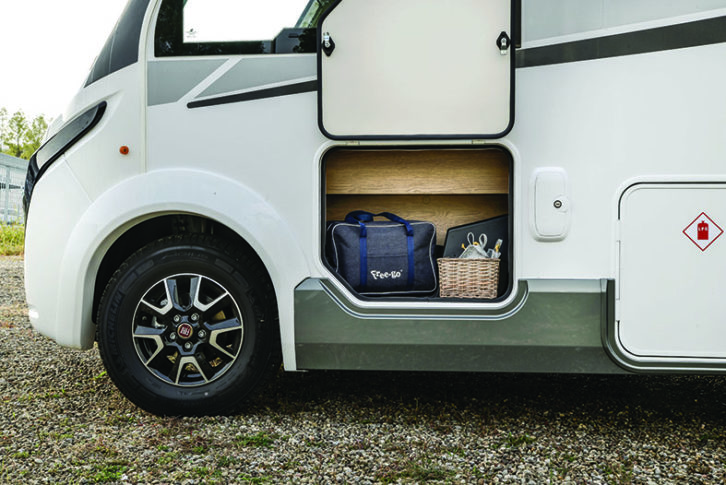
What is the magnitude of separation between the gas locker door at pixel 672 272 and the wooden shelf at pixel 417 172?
29.8 inches

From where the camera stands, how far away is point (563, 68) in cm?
278

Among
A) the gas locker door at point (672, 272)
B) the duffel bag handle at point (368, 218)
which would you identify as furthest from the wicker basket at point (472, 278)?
the gas locker door at point (672, 272)

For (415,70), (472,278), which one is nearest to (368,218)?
(472,278)

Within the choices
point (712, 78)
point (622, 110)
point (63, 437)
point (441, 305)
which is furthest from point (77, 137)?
point (712, 78)

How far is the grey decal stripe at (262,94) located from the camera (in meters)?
2.88

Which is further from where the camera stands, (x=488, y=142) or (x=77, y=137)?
(x=77, y=137)

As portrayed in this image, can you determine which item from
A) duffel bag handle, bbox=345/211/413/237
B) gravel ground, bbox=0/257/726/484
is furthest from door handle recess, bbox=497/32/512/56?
gravel ground, bbox=0/257/726/484

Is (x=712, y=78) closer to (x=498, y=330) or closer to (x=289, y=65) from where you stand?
(x=498, y=330)

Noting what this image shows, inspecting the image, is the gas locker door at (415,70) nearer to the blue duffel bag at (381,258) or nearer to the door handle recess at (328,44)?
the door handle recess at (328,44)

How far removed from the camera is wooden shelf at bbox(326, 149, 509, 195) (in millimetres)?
3299

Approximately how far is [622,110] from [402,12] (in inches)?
42.0

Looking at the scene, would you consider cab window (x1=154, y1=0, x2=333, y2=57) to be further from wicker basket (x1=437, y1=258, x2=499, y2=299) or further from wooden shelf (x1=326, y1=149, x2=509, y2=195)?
wicker basket (x1=437, y1=258, x2=499, y2=299)

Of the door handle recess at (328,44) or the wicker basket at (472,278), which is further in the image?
the wicker basket at (472,278)

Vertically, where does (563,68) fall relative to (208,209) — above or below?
above
